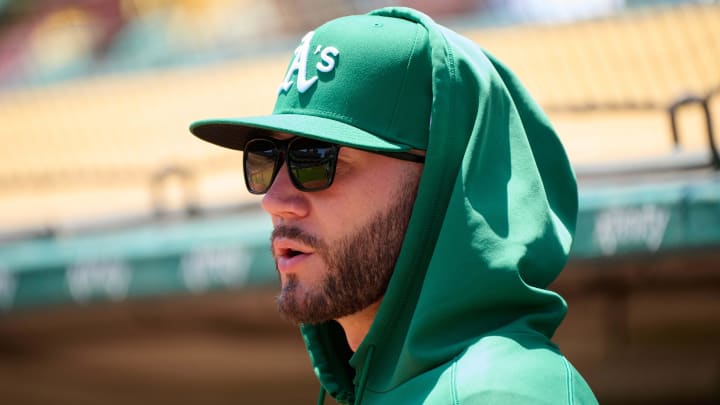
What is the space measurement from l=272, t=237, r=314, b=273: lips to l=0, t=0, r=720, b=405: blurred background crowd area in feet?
6.75

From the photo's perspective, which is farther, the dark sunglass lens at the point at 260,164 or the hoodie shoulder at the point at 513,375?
the dark sunglass lens at the point at 260,164

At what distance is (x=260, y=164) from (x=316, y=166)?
20 centimetres

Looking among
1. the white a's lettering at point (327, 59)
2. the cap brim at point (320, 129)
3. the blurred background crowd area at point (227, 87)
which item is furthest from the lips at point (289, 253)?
the blurred background crowd area at point (227, 87)

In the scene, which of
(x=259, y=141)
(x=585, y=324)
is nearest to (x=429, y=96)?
(x=259, y=141)

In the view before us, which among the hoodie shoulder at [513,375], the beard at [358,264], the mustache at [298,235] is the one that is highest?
the mustache at [298,235]

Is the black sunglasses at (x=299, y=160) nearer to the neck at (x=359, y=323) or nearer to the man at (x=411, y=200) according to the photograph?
the man at (x=411, y=200)

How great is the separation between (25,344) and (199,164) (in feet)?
4.78

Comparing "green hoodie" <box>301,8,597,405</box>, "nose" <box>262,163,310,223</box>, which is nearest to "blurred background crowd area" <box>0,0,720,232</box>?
"green hoodie" <box>301,8,597,405</box>

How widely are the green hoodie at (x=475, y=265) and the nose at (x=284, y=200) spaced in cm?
24

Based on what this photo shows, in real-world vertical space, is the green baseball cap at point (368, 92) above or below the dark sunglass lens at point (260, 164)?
above

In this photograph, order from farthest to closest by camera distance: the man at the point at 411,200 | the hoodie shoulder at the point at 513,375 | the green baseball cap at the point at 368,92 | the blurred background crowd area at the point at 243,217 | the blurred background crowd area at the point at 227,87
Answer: the blurred background crowd area at the point at 227,87 < the blurred background crowd area at the point at 243,217 < the green baseball cap at the point at 368,92 < the man at the point at 411,200 < the hoodie shoulder at the point at 513,375

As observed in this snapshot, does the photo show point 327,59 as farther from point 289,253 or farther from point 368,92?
point 289,253

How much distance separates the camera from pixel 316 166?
77.3 inches

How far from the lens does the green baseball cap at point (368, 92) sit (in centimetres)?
193
